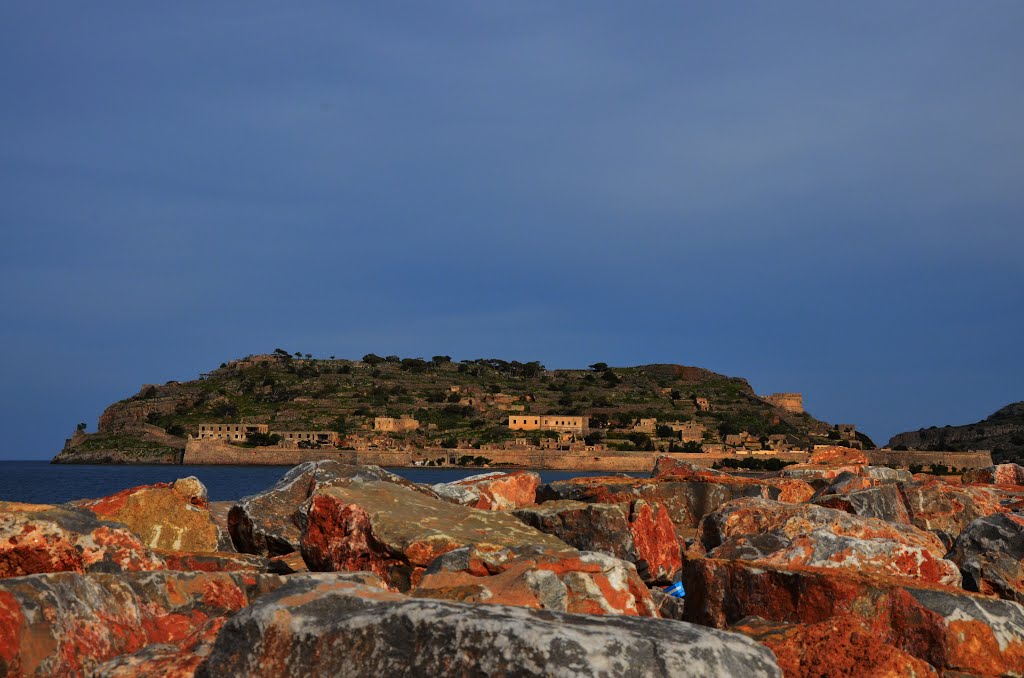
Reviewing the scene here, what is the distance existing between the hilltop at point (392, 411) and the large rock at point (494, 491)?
131518 mm

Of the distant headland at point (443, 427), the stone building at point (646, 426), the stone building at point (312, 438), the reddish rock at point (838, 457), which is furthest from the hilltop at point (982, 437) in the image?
the reddish rock at point (838, 457)

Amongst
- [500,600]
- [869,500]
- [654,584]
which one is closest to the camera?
[500,600]

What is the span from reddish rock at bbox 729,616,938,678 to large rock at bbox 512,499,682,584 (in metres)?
5.53

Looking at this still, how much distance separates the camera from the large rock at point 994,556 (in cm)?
850

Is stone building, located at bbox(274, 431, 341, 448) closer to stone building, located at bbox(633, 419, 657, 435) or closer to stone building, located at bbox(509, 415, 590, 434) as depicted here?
stone building, located at bbox(509, 415, 590, 434)

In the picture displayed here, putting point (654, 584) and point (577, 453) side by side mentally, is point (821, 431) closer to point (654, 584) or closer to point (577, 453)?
point (577, 453)

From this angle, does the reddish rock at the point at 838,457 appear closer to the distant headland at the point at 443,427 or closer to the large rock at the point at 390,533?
the large rock at the point at 390,533

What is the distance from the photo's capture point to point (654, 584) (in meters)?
10.7

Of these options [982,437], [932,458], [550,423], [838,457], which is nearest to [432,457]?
[550,423]

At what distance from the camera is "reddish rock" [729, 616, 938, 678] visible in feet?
15.5

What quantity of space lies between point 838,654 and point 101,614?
4438mm

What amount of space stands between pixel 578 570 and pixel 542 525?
4.70 meters

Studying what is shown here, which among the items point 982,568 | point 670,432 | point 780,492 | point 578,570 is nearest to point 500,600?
point 578,570

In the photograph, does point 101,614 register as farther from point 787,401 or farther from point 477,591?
point 787,401
